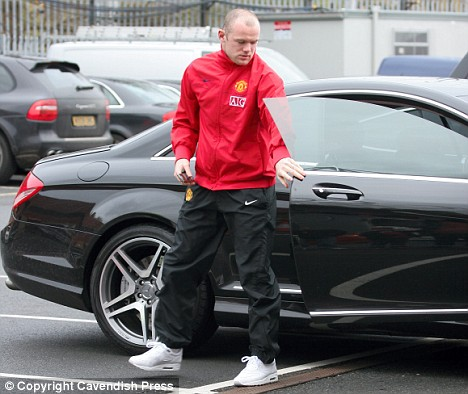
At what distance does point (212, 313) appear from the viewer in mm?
6152

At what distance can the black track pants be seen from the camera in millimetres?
5574

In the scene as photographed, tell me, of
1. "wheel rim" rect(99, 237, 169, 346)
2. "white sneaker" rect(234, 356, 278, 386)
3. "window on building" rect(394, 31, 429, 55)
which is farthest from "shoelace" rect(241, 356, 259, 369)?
"window on building" rect(394, 31, 429, 55)

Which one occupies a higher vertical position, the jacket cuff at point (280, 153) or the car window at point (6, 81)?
the car window at point (6, 81)

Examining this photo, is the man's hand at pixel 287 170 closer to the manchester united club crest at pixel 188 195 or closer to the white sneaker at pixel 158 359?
the manchester united club crest at pixel 188 195

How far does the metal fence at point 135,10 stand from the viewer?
91.6ft

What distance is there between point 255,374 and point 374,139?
1.26 m

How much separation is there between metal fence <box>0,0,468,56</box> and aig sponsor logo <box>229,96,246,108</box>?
22271 millimetres

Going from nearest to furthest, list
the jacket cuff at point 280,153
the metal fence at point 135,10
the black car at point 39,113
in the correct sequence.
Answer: the jacket cuff at point 280,153, the black car at point 39,113, the metal fence at point 135,10

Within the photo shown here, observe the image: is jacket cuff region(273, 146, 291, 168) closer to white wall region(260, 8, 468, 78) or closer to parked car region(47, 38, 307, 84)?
parked car region(47, 38, 307, 84)

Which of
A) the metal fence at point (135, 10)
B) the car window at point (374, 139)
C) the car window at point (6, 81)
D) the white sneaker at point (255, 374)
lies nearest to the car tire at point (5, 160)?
the car window at point (6, 81)

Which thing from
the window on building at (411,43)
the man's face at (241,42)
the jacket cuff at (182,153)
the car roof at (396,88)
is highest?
the window on building at (411,43)

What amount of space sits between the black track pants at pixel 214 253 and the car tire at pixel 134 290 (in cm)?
30

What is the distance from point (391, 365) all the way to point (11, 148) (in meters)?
9.91

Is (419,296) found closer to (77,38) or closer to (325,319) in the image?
(325,319)
